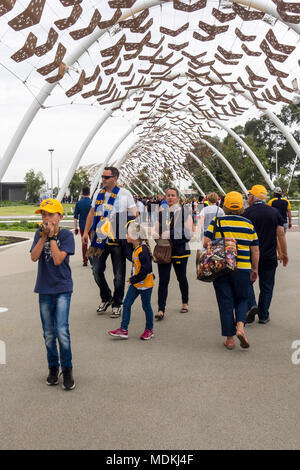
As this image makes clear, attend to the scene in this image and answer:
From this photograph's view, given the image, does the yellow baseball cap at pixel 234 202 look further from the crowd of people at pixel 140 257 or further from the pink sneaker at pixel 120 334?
the pink sneaker at pixel 120 334

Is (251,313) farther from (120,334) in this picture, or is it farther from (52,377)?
(52,377)

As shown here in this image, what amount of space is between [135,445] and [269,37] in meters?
7.20

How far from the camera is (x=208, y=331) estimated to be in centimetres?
581

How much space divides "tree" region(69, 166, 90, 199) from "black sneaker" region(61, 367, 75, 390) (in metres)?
91.2

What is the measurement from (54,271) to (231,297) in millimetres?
2176

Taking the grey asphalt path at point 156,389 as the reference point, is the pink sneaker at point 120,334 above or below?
above

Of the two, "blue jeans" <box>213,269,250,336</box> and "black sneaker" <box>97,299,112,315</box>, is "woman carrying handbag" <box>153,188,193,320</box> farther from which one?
"blue jeans" <box>213,269,250,336</box>

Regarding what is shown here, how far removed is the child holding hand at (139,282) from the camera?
5355 millimetres

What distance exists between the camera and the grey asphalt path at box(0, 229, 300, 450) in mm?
3135

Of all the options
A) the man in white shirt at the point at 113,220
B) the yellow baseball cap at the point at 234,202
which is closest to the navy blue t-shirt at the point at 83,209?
the man in white shirt at the point at 113,220

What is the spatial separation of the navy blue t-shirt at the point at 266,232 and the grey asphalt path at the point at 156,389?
0.87 m

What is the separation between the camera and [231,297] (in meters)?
5.21

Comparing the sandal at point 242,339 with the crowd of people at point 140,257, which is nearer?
the crowd of people at point 140,257
